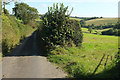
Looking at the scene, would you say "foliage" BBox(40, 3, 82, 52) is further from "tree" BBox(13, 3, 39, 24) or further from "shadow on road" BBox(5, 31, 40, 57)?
"tree" BBox(13, 3, 39, 24)

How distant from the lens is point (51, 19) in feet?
52.1

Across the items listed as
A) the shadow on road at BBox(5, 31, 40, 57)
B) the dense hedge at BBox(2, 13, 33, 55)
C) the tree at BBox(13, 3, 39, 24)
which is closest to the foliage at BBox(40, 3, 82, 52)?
the shadow on road at BBox(5, 31, 40, 57)

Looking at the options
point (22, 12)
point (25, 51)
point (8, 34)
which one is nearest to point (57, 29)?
point (25, 51)

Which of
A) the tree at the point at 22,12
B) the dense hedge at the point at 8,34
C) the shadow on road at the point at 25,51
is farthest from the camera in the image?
the tree at the point at 22,12

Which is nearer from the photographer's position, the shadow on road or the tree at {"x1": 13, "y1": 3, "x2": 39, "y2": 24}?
the shadow on road

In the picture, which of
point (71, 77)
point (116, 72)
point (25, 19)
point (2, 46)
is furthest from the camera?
point (25, 19)

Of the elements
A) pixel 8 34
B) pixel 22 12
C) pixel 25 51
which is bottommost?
pixel 25 51

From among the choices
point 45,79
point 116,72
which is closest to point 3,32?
point 45,79

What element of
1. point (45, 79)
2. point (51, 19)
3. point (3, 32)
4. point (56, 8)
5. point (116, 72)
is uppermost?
point (56, 8)

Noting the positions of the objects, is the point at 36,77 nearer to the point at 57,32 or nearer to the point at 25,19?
the point at 57,32

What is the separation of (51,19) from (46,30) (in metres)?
1.43

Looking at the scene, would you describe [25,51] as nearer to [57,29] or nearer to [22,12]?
[57,29]

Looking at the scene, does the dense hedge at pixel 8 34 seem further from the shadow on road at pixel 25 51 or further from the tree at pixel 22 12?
the tree at pixel 22 12

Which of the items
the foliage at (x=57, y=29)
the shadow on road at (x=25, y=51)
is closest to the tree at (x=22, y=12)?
the shadow on road at (x=25, y=51)
